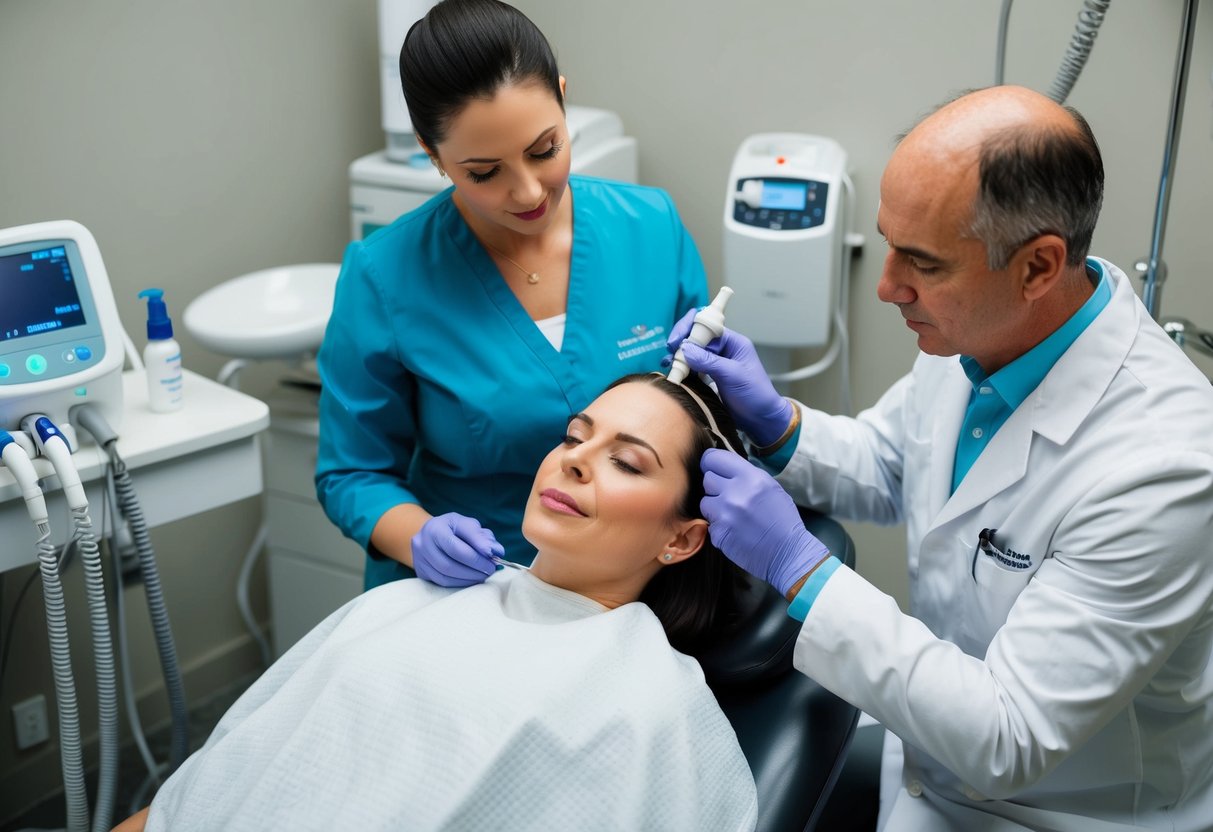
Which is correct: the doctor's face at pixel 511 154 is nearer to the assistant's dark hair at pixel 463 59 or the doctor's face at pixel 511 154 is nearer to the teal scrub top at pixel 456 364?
the assistant's dark hair at pixel 463 59

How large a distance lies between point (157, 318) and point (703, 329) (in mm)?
851

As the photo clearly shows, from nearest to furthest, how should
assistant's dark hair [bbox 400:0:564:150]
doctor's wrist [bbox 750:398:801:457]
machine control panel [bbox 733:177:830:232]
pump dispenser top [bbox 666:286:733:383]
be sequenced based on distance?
assistant's dark hair [bbox 400:0:564:150] < pump dispenser top [bbox 666:286:733:383] < doctor's wrist [bbox 750:398:801:457] < machine control panel [bbox 733:177:830:232]

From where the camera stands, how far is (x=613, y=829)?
44.0 inches

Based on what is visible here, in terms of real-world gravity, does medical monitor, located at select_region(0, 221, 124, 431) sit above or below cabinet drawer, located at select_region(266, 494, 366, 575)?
above

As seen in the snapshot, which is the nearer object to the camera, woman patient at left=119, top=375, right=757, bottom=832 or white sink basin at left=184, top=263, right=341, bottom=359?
woman patient at left=119, top=375, right=757, bottom=832

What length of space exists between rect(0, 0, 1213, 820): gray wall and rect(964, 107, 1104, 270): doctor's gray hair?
39.0 inches

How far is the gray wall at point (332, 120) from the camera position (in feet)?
6.42

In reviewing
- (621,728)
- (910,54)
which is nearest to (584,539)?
(621,728)

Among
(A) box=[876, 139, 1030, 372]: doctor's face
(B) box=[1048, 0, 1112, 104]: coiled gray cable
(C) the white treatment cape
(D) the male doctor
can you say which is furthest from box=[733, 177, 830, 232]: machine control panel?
(C) the white treatment cape

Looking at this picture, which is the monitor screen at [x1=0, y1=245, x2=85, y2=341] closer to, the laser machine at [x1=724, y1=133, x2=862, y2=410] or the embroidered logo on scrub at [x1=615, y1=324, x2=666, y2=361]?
the embroidered logo on scrub at [x1=615, y1=324, x2=666, y2=361]

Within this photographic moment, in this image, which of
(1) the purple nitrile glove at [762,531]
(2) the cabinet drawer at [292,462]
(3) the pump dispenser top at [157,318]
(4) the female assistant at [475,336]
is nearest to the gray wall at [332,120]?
(2) the cabinet drawer at [292,462]

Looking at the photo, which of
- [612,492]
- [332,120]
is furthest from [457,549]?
[332,120]

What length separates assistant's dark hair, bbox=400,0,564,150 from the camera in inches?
51.0

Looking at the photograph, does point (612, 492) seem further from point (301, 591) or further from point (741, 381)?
point (301, 591)
